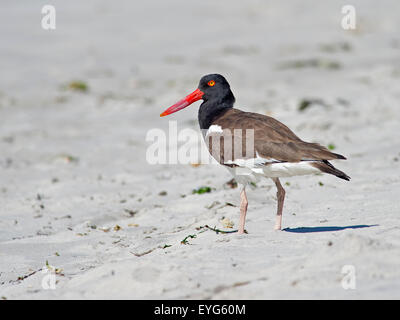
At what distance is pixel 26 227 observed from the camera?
7695 mm

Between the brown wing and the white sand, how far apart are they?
28.2 inches

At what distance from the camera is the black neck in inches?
277

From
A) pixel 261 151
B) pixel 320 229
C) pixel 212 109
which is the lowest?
pixel 320 229

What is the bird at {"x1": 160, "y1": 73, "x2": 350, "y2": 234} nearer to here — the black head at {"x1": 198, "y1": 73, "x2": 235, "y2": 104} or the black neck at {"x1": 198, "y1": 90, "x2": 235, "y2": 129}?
the black neck at {"x1": 198, "y1": 90, "x2": 235, "y2": 129}

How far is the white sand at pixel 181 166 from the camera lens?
467 centimetres

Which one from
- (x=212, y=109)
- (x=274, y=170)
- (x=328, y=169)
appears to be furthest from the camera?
(x=212, y=109)

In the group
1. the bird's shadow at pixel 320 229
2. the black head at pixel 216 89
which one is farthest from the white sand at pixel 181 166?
the black head at pixel 216 89

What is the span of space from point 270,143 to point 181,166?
4318 mm

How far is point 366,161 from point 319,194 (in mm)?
1705

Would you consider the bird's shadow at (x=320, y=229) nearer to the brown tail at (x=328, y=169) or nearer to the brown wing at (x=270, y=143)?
the brown tail at (x=328, y=169)

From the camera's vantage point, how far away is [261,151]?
5973 millimetres

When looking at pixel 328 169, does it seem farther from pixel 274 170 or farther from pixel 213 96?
pixel 213 96

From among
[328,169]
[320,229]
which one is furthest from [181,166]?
[328,169]

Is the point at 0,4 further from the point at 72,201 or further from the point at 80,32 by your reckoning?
the point at 72,201
